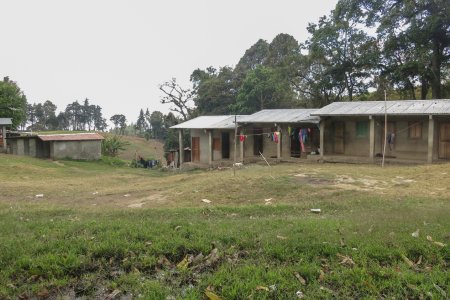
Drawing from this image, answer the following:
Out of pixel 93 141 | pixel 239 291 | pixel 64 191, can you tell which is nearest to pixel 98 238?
pixel 239 291

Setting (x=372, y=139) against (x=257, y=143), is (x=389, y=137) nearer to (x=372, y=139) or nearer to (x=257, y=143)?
(x=372, y=139)

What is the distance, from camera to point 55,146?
3098 cm

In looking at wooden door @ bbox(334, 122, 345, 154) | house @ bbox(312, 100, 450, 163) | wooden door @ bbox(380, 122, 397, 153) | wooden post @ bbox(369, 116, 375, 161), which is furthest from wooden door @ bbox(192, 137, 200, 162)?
wooden post @ bbox(369, 116, 375, 161)

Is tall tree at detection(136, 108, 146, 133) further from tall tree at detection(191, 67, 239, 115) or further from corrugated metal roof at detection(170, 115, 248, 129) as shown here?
corrugated metal roof at detection(170, 115, 248, 129)

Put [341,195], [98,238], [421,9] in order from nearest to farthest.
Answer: [98,238], [341,195], [421,9]

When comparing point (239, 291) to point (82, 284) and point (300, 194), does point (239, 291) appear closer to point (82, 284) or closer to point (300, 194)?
point (82, 284)

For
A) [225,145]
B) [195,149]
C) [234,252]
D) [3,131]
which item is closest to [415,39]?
[225,145]

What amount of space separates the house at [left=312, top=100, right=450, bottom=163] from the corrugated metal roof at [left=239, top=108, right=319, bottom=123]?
100 cm

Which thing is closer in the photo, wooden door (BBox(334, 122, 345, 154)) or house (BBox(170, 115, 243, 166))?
wooden door (BBox(334, 122, 345, 154))

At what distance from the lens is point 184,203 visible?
1042 centimetres

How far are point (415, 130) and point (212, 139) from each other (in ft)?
42.5

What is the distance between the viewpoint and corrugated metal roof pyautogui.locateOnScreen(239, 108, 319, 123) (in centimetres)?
2181

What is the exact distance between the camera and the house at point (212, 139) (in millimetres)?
25625

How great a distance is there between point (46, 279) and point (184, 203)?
224 inches
